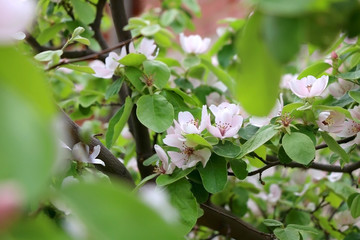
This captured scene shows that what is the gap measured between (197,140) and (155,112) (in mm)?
87

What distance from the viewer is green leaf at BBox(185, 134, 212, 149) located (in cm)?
59

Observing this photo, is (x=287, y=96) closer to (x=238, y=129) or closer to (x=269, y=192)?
(x=269, y=192)

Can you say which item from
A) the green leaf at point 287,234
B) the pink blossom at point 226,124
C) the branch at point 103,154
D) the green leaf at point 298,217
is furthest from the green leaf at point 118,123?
the green leaf at point 298,217

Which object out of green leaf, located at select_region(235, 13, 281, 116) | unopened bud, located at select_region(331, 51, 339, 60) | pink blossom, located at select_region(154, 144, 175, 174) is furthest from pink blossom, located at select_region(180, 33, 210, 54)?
green leaf, located at select_region(235, 13, 281, 116)

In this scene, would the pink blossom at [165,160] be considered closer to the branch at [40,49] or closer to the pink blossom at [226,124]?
the pink blossom at [226,124]

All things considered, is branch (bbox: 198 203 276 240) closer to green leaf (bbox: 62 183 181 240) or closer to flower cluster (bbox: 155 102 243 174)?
flower cluster (bbox: 155 102 243 174)

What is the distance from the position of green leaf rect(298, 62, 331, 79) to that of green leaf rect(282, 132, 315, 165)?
0.48 ft

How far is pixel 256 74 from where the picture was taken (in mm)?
287

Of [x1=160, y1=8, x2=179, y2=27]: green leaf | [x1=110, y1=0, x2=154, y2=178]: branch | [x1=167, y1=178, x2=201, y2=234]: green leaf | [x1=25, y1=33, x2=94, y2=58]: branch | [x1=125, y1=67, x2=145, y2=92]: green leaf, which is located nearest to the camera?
[x1=167, y1=178, x2=201, y2=234]: green leaf

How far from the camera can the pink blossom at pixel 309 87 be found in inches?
25.2

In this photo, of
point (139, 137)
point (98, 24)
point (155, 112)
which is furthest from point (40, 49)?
point (155, 112)

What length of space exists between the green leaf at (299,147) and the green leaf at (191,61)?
36cm

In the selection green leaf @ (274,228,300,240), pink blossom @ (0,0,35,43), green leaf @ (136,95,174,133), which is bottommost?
green leaf @ (274,228,300,240)

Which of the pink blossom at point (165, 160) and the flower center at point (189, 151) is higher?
the flower center at point (189, 151)
